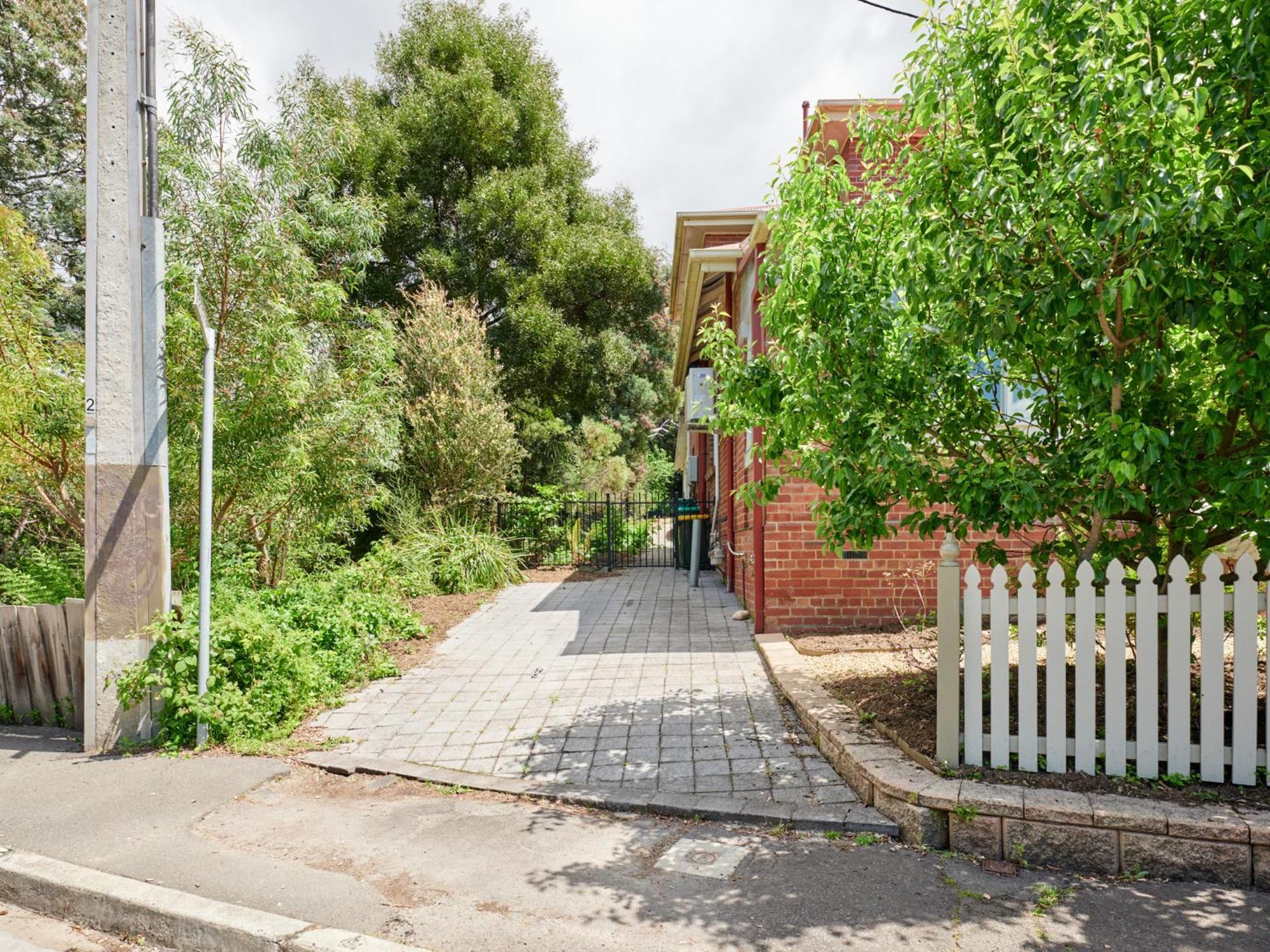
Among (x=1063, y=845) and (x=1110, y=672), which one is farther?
(x=1110, y=672)

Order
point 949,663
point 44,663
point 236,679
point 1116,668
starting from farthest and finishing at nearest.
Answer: point 44,663
point 236,679
point 949,663
point 1116,668

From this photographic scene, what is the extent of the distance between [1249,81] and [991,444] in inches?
78.9

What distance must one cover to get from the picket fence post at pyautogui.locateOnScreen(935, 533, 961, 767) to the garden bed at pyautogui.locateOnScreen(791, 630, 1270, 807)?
125mm

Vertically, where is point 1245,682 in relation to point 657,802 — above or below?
above

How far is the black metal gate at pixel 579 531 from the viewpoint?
51.8 ft

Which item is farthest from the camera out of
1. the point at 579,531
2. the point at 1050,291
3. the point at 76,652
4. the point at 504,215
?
the point at 504,215

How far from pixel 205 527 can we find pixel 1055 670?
5.04 meters

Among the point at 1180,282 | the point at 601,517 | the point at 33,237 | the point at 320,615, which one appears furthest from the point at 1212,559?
the point at 601,517

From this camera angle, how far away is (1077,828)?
343 centimetres

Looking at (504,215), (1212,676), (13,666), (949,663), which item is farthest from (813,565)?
(504,215)

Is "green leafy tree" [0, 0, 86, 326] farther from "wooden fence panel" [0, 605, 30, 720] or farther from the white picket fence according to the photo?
the white picket fence

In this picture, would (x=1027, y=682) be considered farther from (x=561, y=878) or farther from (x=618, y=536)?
(x=618, y=536)

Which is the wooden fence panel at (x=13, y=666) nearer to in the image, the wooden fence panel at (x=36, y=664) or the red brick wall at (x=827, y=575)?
the wooden fence panel at (x=36, y=664)

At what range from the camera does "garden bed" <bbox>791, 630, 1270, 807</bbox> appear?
3686 mm
